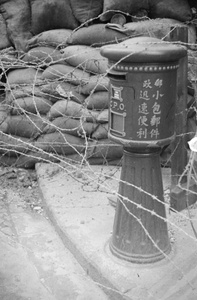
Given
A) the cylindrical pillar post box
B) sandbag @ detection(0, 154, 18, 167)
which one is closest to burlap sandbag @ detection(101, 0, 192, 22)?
sandbag @ detection(0, 154, 18, 167)

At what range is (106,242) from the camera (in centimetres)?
282

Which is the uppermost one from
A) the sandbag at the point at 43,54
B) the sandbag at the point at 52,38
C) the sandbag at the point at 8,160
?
the sandbag at the point at 52,38

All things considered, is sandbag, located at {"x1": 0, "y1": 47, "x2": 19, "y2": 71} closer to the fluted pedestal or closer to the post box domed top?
the post box domed top

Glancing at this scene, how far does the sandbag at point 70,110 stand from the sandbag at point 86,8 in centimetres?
92

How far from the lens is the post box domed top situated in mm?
2227

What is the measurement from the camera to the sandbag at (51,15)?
14.5 ft

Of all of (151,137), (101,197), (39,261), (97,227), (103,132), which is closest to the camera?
(151,137)

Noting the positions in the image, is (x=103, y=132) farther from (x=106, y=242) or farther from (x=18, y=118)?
(x=106, y=242)

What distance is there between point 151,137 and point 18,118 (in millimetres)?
2105

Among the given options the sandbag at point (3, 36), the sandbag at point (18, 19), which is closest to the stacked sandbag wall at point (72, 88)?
the sandbag at point (18, 19)

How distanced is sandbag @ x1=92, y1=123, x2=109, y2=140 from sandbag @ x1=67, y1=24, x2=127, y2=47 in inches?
27.5

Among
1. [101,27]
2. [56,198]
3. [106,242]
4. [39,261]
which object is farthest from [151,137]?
[101,27]

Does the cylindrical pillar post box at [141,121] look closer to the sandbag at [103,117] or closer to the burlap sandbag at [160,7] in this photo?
the sandbag at [103,117]

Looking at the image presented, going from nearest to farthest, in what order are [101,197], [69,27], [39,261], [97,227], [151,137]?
[151,137]
[39,261]
[97,227]
[101,197]
[69,27]
